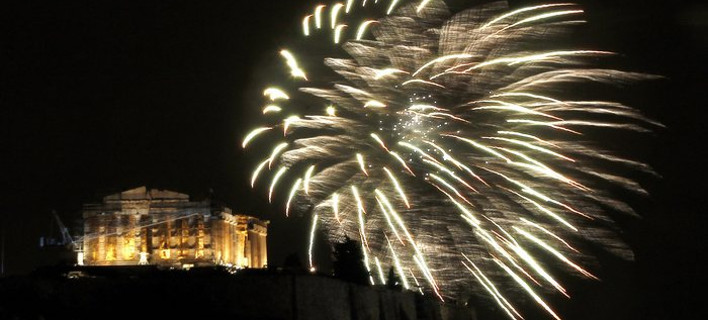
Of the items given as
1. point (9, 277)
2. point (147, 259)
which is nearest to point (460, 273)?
point (9, 277)

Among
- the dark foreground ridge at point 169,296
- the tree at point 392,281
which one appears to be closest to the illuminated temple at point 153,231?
the tree at point 392,281

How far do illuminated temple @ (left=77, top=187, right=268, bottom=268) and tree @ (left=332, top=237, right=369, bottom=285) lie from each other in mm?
37915

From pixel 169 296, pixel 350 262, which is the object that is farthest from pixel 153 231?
pixel 169 296

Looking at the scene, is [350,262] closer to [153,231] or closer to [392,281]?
[392,281]

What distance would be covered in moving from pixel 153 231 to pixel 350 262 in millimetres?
44944

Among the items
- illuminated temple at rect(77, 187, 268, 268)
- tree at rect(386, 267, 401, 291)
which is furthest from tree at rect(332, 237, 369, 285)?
illuminated temple at rect(77, 187, 268, 268)

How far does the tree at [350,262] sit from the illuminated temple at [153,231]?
37915 mm

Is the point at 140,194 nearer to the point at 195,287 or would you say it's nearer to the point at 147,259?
the point at 147,259

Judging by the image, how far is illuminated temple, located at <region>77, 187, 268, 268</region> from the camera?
10650 centimetres

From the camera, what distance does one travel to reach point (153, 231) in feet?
→ 356

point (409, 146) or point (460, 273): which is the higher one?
point (409, 146)

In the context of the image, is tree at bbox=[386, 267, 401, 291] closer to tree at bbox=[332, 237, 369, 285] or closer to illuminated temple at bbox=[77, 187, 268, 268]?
tree at bbox=[332, 237, 369, 285]

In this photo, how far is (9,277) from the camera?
158 ft

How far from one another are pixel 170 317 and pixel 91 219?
61.2 metres
